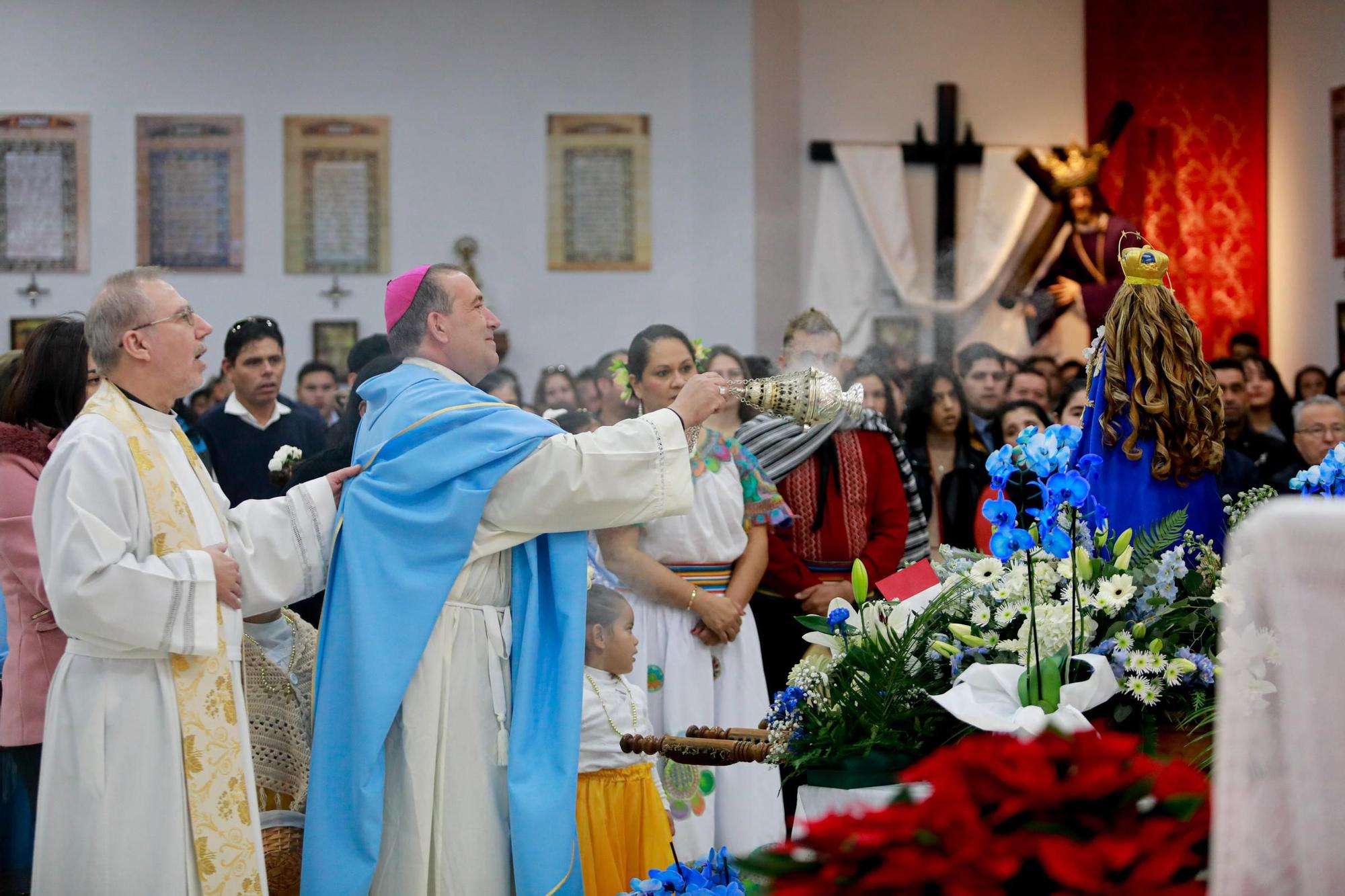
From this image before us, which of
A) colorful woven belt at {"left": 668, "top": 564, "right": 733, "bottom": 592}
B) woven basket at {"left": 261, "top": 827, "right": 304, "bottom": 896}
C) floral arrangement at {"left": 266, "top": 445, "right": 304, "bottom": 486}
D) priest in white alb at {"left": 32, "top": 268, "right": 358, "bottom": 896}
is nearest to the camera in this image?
priest in white alb at {"left": 32, "top": 268, "right": 358, "bottom": 896}

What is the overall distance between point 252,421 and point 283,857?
278 centimetres

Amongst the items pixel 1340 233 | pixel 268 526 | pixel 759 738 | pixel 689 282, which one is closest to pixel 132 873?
pixel 268 526

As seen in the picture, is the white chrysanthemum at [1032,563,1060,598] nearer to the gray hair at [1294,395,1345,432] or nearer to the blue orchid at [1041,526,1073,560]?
the blue orchid at [1041,526,1073,560]

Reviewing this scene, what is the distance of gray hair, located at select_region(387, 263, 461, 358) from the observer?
11.5 feet

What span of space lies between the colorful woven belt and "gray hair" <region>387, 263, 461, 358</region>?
1.33 meters

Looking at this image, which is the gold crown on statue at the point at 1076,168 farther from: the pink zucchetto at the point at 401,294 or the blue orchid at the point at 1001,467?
the blue orchid at the point at 1001,467

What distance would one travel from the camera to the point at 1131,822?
1.37m

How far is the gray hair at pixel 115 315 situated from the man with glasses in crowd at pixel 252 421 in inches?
100.0

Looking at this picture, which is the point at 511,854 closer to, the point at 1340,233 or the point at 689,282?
the point at 689,282

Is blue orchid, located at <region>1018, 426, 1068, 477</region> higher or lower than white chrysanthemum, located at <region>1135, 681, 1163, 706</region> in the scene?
higher

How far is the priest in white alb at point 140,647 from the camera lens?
9.47ft

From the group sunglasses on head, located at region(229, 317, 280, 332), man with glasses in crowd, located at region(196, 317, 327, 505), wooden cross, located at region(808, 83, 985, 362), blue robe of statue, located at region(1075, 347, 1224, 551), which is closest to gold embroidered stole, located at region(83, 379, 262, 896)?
blue robe of statue, located at region(1075, 347, 1224, 551)

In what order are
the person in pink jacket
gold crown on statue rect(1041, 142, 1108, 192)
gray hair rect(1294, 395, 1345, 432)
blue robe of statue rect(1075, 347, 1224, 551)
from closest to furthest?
blue robe of statue rect(1075, 347, 1224, 551) < the person in pink jacket < gray hair rect(1294, 395, 1345, 432) < gold crown on statue rect(1041, 142, 1108, 192)

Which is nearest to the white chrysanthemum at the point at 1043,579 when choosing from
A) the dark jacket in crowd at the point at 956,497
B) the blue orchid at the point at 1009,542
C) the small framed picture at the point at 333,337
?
the blue orchid at the point at 1009,542
